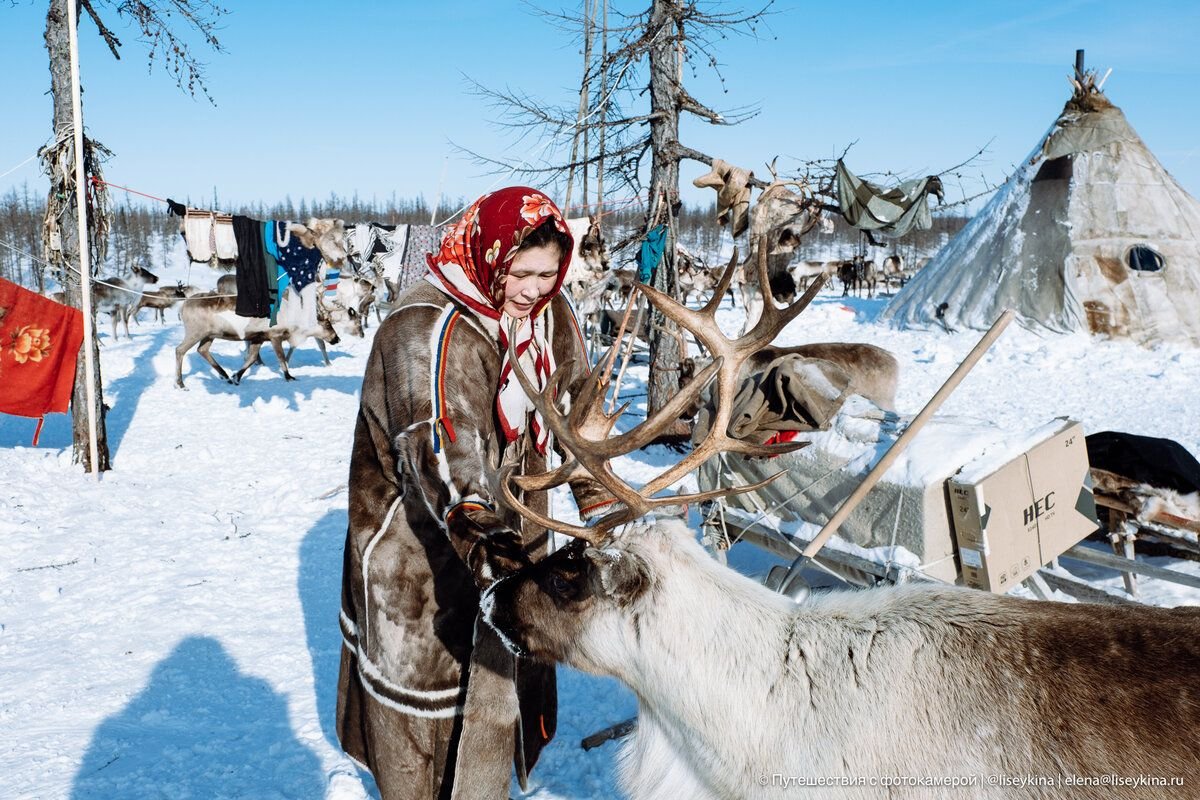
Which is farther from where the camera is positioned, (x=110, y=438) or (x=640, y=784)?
(x=110, y=438)

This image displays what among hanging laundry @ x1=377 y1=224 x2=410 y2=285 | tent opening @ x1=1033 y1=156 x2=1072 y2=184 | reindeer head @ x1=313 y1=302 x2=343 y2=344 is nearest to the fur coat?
hanging laundry @ x1=377 y1=224 x2=410 y2=285

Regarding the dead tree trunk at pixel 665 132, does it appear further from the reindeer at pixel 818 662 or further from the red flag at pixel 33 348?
the reindeer at pixel 818 662

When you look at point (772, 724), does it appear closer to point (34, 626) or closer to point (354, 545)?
point (354, 545)

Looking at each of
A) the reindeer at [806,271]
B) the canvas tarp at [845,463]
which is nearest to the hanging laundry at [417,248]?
the canvas tarp at [845,463]

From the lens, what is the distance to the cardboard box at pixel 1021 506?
3432 millimetres

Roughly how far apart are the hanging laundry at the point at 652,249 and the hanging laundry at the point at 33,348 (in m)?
5.48

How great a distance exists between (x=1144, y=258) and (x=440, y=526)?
14.9 metres

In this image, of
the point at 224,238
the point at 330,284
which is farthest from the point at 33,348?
→ the point at 330,284

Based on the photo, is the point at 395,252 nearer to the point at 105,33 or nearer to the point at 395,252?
the point at 395,252

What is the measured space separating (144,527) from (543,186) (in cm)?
501

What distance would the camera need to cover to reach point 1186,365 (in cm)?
1062

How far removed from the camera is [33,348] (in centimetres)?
694

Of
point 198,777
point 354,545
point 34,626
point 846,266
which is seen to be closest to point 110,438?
point 34,626

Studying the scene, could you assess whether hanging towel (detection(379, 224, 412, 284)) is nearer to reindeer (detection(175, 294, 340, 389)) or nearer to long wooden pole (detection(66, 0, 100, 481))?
reindeer (detection(175, 294, 340, 389))
